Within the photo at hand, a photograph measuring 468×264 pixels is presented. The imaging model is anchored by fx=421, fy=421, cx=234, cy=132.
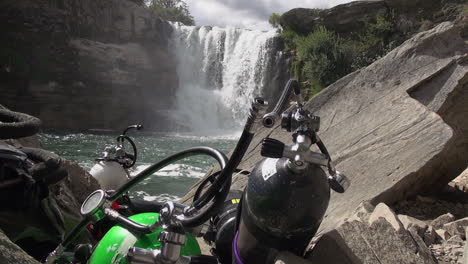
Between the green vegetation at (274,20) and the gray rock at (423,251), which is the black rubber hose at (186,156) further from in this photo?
the green vegetation at (274,20)

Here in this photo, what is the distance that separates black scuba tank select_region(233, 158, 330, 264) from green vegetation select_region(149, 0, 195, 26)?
44.0m

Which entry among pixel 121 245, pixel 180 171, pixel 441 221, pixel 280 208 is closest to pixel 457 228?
pixel 441 221

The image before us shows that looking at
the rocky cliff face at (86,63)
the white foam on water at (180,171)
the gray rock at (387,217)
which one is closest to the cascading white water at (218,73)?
the rocky cliff face at (86,63)

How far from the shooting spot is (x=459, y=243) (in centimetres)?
188

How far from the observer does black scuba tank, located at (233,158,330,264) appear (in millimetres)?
1303

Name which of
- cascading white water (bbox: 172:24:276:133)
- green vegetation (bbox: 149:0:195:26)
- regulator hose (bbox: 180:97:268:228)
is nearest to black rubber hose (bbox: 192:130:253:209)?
regulator hose (bbox: 180:97:268:228)

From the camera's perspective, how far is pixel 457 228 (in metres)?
1.98

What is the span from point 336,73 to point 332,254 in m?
16.7

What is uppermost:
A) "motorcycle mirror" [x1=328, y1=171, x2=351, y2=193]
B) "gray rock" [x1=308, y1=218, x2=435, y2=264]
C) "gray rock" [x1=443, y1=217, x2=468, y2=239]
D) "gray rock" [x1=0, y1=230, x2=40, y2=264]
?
"motorcycle mirror" [x1=328, y1=171, x2=351, y2=193]

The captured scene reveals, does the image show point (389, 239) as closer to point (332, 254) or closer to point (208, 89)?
point (332, 254)

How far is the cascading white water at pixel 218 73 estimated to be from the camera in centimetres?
2009

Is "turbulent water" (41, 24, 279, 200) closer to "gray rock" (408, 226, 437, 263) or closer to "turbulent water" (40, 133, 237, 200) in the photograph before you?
"turbulent water" (40, 133, 237, 200)

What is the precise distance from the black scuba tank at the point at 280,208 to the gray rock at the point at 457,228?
3.07 ft

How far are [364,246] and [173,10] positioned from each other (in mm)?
47539
